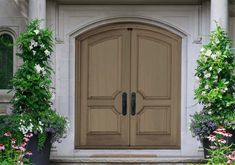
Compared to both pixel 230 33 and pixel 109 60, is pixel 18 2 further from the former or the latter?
pixel 230 33

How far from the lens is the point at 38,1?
30.9 feet

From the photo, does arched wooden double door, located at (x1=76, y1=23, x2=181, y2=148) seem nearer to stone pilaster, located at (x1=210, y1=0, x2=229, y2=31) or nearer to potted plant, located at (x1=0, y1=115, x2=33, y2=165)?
stone pilaster, located at (x1=210, y1=0, x2=229, y2=31)

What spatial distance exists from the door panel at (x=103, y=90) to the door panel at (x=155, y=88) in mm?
185

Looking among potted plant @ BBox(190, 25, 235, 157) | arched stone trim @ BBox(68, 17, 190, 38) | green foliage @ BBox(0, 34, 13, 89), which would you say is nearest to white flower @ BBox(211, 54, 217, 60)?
potted plant @ BBox(190, 25, 235, 157)

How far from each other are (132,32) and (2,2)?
2.30m

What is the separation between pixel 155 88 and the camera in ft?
33.5

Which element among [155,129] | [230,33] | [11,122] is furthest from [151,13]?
[11,122]

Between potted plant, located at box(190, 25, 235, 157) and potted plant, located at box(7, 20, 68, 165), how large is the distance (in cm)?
219

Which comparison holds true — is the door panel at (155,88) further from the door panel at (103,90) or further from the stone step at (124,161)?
the stone step at (124,161)

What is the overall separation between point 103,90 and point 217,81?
85.3 inches

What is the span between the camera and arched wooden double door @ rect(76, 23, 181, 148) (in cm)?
1020

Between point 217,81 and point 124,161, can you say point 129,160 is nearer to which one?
point 124,161

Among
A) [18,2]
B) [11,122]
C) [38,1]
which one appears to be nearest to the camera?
[11,122]

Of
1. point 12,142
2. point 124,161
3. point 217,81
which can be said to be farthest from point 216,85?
point 12,142
